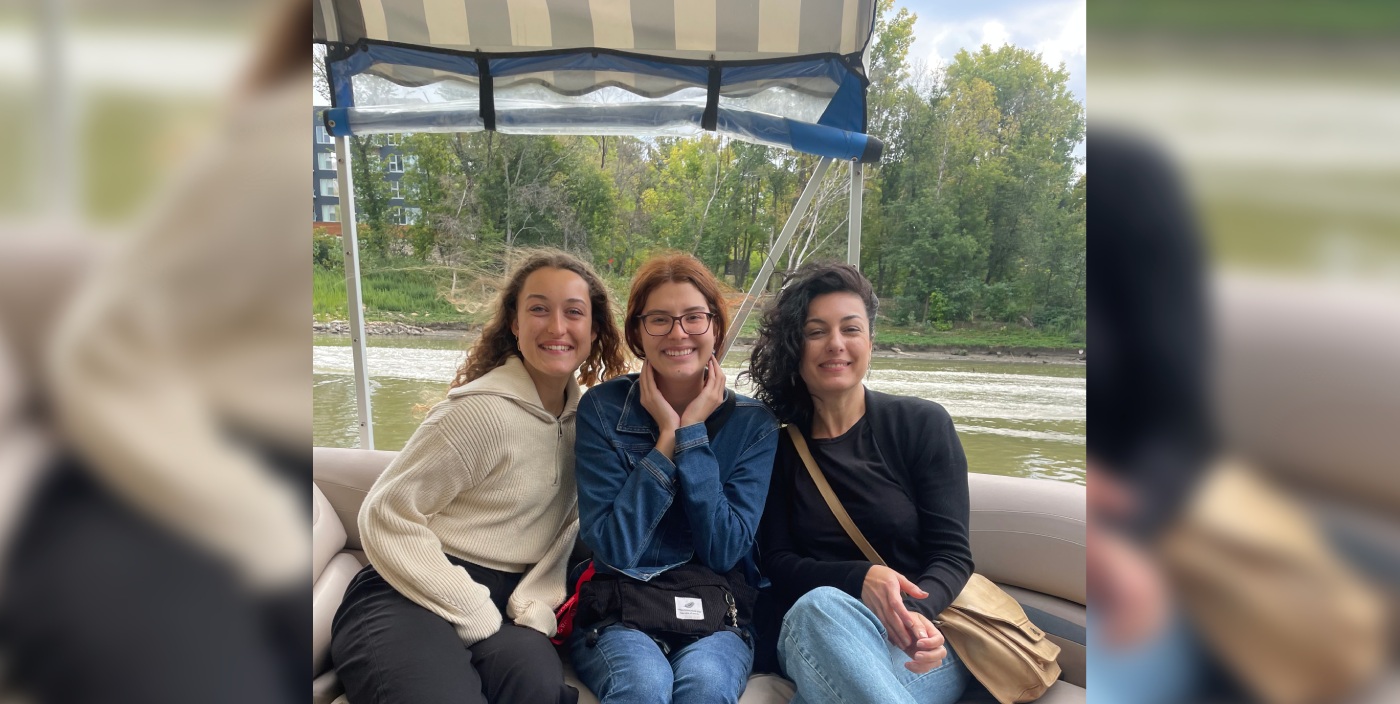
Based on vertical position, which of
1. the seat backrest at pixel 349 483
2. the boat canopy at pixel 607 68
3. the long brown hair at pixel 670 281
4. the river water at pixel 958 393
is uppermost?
the boat canopy at pixel 607 68

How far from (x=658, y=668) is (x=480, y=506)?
53cm

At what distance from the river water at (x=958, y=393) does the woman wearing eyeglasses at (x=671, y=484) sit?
22.3 ft

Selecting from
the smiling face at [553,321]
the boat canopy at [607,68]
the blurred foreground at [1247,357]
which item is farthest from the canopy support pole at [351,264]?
the blurred foreground at [1247,357]

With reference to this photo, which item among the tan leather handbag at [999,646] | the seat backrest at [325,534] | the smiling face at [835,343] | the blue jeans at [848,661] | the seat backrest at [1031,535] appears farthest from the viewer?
the seat backrest at [325,534]

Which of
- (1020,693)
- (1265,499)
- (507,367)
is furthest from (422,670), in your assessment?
(1265,499)

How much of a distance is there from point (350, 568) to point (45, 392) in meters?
2.16

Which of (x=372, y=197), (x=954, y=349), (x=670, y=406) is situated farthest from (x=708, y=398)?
(x=372, y=197)

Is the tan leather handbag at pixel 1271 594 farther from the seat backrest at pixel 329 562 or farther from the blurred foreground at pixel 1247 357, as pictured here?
the seat backrest at pixel 329 562

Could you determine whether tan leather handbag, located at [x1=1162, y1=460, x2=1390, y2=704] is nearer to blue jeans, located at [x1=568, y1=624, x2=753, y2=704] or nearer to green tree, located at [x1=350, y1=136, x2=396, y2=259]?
blue jeans, located at [x1=568, y1=624, x2=753, y2=704]

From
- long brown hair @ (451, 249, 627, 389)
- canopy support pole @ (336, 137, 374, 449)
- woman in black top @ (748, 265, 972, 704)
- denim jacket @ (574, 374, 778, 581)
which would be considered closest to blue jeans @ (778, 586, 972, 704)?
woman in black top @ (748, 265, 972, 704)

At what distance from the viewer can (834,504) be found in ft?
5.61

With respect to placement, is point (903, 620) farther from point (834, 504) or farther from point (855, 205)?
point (855, 205)

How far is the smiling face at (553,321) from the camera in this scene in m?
1.83

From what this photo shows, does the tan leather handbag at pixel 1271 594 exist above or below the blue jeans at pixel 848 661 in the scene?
above
